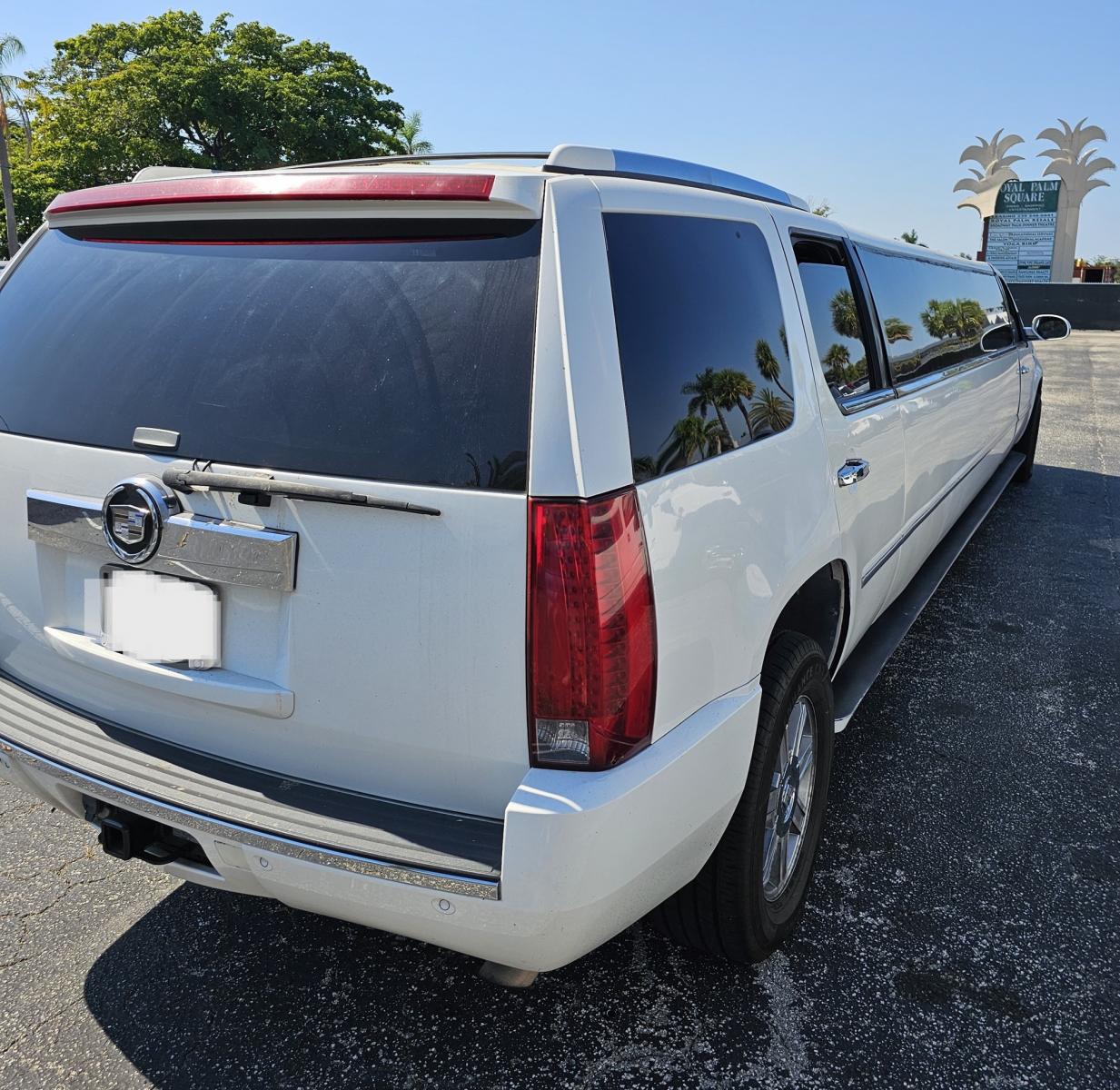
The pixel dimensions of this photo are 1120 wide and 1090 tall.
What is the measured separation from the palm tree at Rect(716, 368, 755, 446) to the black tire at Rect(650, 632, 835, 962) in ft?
1.89

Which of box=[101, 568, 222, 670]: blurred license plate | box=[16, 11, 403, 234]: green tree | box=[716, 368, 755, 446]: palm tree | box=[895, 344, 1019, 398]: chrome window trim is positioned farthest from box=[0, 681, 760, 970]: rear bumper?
box=[16, 11, 403, 234]: green tree

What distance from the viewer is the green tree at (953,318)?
460 centimetres

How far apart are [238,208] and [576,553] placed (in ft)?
3.51

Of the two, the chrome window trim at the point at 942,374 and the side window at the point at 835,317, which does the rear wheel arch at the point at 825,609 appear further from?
the chrome window trim at the point at 942,374

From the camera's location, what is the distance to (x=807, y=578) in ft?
8.41

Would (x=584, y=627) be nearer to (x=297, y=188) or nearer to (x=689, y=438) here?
(x=689, y=438)

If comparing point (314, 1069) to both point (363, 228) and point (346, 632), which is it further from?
point (363, 228)

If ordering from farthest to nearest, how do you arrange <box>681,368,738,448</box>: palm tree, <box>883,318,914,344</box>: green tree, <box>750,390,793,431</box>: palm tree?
<box>883,318,914,344</box>: green tree
<box>750,390,793,431</box>: palm tree
<box>681,368,738,448</box>: palm tree

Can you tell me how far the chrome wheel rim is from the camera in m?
2.48

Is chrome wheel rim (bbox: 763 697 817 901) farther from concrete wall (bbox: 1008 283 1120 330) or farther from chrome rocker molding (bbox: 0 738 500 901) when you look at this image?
concrete wall (bbox: 1008 283 1120 330)

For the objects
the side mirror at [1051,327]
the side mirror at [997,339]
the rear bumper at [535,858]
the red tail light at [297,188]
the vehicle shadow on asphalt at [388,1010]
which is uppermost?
the red tail light at [297,188]

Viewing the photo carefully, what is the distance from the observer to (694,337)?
82.7 inches

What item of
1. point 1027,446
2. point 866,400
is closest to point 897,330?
point 866,400

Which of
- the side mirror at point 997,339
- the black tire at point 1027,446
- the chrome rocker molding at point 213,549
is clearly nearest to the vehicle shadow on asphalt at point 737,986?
the chrome rocker molding at point 213,549
